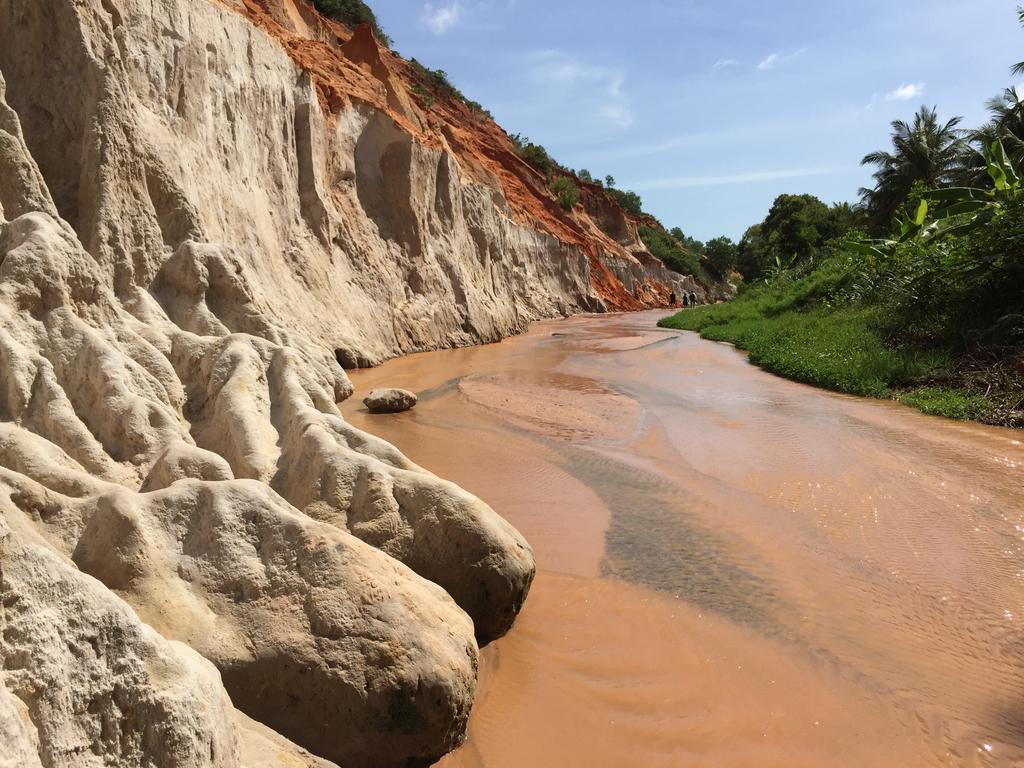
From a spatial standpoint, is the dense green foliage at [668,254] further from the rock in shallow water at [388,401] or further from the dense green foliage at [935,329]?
the rock in shallow water at [388,401]

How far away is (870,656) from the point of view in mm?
3771

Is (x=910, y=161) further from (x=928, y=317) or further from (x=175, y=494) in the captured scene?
(x=175, y=494)

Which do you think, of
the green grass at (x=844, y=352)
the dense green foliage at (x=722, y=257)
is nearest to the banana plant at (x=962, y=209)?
the green grass at (x=844, y=352)

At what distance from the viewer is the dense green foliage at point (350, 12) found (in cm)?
3425

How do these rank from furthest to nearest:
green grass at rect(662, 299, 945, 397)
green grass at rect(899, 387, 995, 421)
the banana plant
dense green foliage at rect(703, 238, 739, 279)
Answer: dense green foliage at rect(703, 238, 739, 279)
the banana plant
green grass at rect(662, 299, 945, 397)
green grass at rect(899, 387, 995, 421)

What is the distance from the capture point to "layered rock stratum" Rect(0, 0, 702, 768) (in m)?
1.86

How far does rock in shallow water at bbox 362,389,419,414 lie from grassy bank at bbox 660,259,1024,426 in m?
7.36

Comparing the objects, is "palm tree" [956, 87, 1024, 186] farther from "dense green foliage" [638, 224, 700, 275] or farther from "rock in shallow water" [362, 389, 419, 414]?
"dense green foliage" [638, 224, 700, 275]

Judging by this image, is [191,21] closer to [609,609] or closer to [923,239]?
[609,609]

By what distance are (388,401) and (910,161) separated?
32.4m

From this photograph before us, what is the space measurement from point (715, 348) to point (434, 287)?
7941 millimetres

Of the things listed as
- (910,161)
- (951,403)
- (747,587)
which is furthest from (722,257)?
(747,587)

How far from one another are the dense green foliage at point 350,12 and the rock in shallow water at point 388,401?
94.3 feet

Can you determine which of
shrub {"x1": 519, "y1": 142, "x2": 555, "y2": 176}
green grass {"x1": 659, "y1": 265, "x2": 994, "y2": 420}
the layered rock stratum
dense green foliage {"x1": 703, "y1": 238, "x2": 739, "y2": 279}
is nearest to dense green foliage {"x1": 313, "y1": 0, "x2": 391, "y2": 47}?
shrub {"x1": 519, "y1": 142, "x2": 555, "y2": 176}
